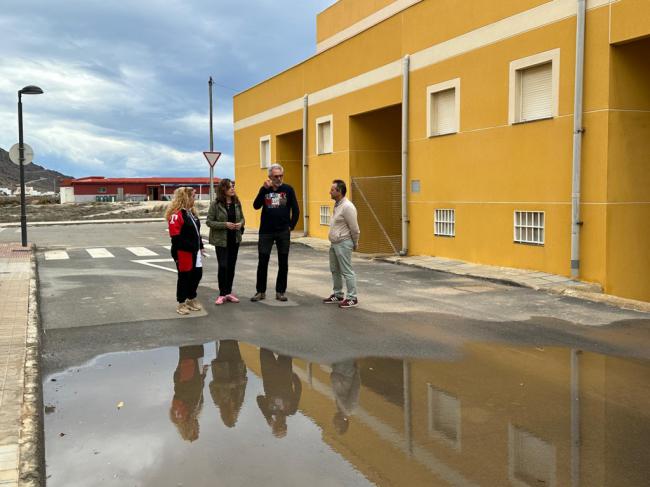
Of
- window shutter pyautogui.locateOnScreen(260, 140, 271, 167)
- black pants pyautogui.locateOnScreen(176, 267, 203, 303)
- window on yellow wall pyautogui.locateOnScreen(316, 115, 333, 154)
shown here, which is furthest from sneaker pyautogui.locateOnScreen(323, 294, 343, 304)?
window shutter pyautogui.locateOnScreen(260, 140, 271, 167)

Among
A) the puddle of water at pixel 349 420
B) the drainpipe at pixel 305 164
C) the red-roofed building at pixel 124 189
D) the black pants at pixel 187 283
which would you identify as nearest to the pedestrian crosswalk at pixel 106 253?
the drainpipe at pixel 305 164

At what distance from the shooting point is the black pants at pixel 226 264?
9.62 m

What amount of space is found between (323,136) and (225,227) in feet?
44.3

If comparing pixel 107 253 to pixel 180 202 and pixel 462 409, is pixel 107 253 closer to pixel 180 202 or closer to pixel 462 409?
pixel 180 202

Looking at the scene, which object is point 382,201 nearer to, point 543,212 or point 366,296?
point 543,212

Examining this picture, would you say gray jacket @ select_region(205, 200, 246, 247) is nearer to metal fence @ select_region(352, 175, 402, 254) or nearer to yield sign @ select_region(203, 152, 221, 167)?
metal fence @ select_region(352, 175, 402, 254)

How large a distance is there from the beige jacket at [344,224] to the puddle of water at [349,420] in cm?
310

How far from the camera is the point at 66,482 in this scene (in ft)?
12.7

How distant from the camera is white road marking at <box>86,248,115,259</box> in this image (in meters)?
17.6

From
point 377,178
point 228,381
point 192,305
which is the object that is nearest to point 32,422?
point 228,381

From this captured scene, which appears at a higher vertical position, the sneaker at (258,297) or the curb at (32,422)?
the sneaker at (258,297)

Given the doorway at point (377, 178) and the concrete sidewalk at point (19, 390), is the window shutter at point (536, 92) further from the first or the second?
the concrete sidewalk at point (19, 390)

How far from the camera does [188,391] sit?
5.62 metres

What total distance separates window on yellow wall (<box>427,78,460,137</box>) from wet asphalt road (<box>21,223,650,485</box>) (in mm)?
6091
